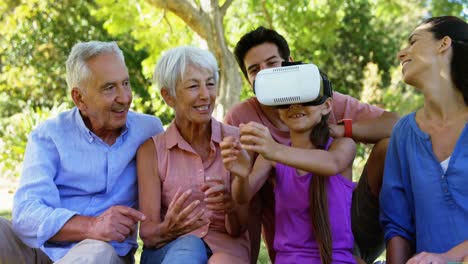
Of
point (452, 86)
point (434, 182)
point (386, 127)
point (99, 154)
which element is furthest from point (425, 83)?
point (99, 154)

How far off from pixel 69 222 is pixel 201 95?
89cm

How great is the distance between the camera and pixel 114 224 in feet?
9.61

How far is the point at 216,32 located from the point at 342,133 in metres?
5.58

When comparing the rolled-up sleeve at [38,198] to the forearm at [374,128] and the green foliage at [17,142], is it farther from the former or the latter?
the green foliage at [17,142]

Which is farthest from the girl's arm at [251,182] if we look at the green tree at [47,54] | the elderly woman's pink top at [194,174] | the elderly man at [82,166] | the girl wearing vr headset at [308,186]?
the green tree at [47,54]

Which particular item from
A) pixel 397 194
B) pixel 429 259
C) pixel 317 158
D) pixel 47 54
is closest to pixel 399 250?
pixel 397 194

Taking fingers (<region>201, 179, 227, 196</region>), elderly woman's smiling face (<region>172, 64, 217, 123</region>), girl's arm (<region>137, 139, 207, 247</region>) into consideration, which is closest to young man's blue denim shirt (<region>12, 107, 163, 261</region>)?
girl's arm (<region>137, 139, 207, 247</region>)

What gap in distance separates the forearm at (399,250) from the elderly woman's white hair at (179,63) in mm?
1225

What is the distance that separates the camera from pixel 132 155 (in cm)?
327

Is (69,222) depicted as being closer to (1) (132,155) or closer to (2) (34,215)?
(2) (34,215)

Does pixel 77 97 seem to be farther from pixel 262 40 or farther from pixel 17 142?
pixel 17 142

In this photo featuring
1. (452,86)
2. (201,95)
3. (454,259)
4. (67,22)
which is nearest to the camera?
(454,259)

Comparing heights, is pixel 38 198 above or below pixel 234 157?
below

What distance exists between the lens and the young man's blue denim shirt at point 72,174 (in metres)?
3.07
